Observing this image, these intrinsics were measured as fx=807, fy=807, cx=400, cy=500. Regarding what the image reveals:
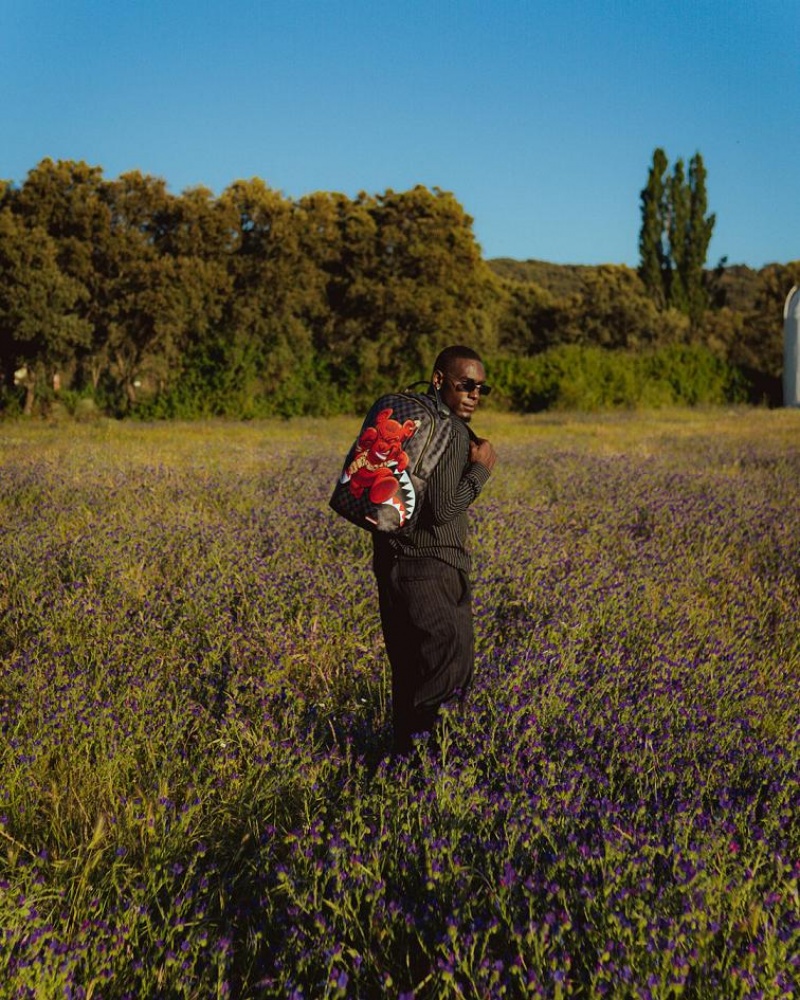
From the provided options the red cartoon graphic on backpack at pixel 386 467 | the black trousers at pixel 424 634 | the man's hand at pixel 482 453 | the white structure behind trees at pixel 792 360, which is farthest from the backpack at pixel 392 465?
the white structure behind trees at pixel 792 360

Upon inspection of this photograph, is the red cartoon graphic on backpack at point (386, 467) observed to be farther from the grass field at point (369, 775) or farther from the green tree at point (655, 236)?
the green tree at point (655, 236)

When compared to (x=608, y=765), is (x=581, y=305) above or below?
above

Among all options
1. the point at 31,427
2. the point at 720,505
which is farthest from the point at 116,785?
the point at 31,427

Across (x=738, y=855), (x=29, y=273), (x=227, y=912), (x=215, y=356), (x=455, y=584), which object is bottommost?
(x=227, y=912)

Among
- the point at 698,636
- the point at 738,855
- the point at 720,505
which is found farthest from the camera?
the point at 720,505

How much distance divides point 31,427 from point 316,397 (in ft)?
29.4

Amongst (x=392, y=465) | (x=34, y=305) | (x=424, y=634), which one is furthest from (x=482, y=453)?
(x=34, y=305)

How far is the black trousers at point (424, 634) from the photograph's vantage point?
258cm

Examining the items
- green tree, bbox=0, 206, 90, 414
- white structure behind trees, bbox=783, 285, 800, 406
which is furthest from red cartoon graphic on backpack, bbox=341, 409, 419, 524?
white structure behind trees, bbox=783, 285, 800, 406

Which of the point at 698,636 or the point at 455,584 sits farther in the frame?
the point at 698,636

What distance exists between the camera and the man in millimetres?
2533

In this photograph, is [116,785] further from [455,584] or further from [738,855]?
[738,855]

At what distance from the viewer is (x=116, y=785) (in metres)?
2.46

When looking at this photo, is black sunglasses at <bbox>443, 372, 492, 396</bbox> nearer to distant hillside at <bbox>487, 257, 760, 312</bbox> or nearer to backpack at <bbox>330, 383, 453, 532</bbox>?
backpack at <bbox>330, 383, 453, 532</bbox>
